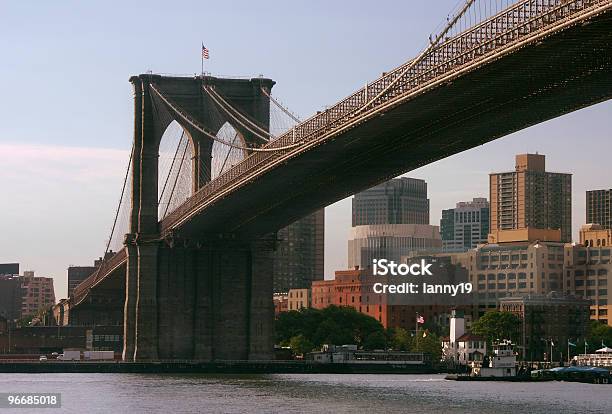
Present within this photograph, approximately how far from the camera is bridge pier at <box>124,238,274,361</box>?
113938 mm

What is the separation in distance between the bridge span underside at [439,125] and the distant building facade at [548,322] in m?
54.8

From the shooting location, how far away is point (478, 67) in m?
64.8

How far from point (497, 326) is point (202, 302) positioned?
150 feet

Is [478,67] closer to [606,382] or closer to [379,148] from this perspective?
[379,148]

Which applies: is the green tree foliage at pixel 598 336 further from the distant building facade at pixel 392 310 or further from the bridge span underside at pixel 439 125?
the bridge span underside at pixel 439 125

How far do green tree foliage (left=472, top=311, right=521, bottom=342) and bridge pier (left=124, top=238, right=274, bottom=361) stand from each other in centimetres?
4060

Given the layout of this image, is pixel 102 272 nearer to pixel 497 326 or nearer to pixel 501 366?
pixel 497 326

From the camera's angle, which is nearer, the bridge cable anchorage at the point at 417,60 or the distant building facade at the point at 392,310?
the bridge cable anchorage at the point at 417,60

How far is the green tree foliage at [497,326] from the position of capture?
506ft

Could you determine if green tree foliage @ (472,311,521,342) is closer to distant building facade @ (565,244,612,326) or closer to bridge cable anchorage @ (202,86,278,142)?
distant building facade @ (565,244,612,326)

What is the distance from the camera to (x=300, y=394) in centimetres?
8169

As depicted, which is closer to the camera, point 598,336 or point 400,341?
point 400,341

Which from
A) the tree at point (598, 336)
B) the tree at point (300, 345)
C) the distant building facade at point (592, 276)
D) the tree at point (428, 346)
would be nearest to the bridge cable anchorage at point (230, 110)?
the tree at point (300, 345)

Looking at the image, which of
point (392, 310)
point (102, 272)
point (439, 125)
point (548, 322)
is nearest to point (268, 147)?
point (439, 125)
